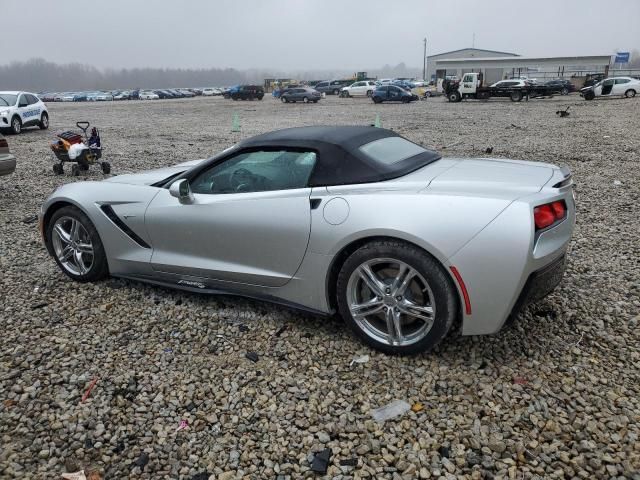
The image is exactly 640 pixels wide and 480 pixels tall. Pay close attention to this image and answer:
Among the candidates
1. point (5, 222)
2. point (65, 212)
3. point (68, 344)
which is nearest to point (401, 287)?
point (68, 344)

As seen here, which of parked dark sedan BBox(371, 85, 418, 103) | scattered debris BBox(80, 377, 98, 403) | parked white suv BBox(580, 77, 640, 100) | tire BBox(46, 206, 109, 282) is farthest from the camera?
parked dark sedan BBox(371, 85, 418, 103)

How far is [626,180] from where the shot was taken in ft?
25.7

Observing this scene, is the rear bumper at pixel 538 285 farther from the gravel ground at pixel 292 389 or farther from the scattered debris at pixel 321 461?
the scattered debris at pixel 321 461

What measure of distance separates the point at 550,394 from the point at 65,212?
3972 mm

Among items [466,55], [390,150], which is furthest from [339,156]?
[466,55]

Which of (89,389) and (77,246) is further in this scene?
(77,246)

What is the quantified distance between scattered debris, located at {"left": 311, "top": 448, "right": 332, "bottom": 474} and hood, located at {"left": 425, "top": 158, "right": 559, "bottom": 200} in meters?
1.56

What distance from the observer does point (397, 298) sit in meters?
2.99

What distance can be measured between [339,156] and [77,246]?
2.55 m

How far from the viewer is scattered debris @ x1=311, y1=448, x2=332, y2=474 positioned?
2.32 metres

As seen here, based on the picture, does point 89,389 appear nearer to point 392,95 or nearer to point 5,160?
point 5,160

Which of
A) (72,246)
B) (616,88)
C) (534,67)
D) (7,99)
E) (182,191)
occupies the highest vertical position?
(534,67)

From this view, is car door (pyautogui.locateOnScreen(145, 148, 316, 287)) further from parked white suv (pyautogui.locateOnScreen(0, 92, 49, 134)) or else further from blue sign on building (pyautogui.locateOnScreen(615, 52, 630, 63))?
blue sign on building (pyautogui.locateOnScreen(615, 52, 630, 63))

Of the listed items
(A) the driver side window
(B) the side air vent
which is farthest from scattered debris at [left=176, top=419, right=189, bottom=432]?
(B) the side air vent
